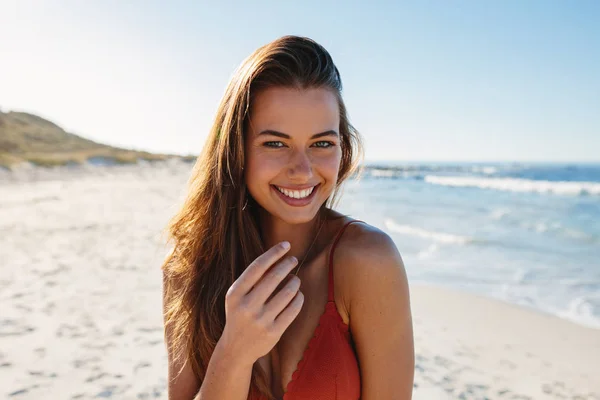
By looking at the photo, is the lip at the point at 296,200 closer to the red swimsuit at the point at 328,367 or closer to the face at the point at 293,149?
the face at the point at 293,149

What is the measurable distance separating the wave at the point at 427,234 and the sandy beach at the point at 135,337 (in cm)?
476

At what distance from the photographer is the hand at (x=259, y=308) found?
5.00 ft

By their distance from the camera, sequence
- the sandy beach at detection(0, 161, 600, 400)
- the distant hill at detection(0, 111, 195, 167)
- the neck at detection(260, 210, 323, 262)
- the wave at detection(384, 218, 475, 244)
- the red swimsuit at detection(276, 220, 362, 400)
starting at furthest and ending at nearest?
the distant hill at detection(0, 111, 195, 167) < the wave at detection(384, 218, 475, 244) < the sandy beach at detection(0, 161, 600, 400) < the neck at detection(260, 210, 323, 262) < the red swimsuit at detection(276, 220, 362, 400)

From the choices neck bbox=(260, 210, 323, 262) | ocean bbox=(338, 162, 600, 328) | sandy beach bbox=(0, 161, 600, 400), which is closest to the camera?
neck bbox=(260, 210, 323, 262)

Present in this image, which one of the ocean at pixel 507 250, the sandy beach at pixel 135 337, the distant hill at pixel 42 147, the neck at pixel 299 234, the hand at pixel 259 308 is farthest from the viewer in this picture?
the distant hill at pixel 42 147

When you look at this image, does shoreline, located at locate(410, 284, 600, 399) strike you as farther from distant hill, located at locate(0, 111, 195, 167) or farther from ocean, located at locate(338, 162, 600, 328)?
distant hill, located at locate(0, 111, 195, 167)

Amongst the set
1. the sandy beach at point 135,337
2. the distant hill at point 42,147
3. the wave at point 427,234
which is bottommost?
the sandy beach at point 135,337

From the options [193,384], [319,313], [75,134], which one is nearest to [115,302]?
[193,384]

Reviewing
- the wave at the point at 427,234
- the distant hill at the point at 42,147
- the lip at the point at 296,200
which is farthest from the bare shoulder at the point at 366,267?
the distant hill at the point at 42,147

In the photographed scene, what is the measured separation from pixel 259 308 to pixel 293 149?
28.6 inches

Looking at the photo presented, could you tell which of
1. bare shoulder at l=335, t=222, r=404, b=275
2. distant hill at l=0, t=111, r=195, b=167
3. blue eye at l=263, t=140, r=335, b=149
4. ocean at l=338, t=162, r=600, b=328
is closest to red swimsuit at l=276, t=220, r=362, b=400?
bare shoulder at l=335, t=222, r=404, b=275

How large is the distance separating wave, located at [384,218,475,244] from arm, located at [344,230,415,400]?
34.7 feet

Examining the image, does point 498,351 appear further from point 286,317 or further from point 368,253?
point 286,317

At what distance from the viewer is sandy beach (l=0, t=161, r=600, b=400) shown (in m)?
4.07
